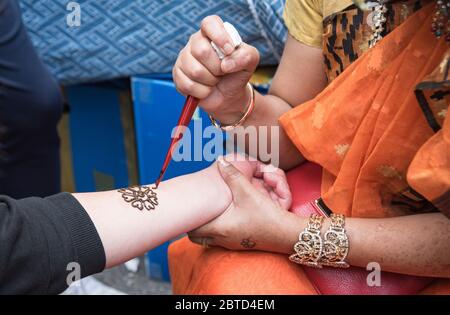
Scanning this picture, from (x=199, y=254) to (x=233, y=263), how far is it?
11 centimetres

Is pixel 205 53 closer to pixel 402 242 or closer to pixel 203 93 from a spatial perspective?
pixel 203 93

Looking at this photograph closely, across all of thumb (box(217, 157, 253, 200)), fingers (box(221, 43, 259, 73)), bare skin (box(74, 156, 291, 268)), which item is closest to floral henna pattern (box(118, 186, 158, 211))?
bare skin (box(74, 156, 291, 268))

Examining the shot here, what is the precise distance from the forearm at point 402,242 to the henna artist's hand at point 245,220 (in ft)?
0.12

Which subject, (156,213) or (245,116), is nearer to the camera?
(156,213)

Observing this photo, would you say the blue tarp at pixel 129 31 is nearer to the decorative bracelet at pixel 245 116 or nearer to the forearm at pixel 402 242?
the decorative bracelet at pixel 245 116

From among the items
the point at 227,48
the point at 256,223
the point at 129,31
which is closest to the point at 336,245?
the point at 256,223

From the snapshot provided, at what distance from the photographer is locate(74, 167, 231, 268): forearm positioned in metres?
0.93

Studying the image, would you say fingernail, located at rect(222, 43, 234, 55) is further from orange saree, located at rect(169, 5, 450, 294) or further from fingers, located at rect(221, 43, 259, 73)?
orange saree, located at rect(169, 5, 450, 294)

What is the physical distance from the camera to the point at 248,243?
39.6 inches

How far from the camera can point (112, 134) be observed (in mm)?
2029

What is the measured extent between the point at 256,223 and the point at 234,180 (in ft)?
0.29
